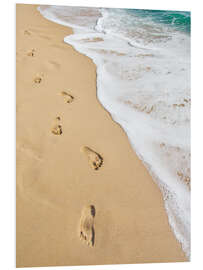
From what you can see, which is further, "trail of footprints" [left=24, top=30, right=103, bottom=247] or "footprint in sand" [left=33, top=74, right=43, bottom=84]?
"footprint in sand" [left=33, top=74, right=43, bottom=84]

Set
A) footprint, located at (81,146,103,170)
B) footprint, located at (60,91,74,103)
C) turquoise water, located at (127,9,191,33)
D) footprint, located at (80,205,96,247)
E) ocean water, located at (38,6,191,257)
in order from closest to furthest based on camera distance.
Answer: footprint, located at (80,205,96,247) → footprint, located at (81,146,103,170) → ocean water, located at (38,6,191,257) → footprint, located at (60,91,74,103) → turquoise water, located at (127,9,191,33)

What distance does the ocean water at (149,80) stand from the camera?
1.60 metres

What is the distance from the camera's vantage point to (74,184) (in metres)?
1.44

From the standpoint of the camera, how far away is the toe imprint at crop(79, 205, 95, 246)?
4.36 feet

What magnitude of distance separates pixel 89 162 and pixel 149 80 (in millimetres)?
840

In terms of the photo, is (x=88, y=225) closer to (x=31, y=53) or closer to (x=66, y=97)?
(x=66, y=97)

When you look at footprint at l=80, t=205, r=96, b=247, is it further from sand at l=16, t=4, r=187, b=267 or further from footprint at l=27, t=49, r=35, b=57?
footprint at l=27, t=49, r=35, b=57

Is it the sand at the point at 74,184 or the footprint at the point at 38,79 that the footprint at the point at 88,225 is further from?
the footprint at the point at 38,79

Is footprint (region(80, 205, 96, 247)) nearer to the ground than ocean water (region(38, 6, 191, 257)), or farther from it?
nearer to the ground

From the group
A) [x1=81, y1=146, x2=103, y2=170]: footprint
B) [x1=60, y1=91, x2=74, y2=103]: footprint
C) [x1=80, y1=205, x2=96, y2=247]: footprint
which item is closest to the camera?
[x1=80, y1=205, x2=96, y2=247]: footprint

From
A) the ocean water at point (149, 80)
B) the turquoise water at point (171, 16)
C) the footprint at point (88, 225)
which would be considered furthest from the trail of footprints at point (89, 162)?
the turquoise water at point (171, 16)

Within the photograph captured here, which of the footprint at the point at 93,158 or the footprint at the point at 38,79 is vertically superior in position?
the footprint at the point at 38,79

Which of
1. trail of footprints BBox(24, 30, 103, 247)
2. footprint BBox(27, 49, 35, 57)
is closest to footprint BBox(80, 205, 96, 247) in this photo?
trail of footprints BBox(24, 30, 103, 247)
